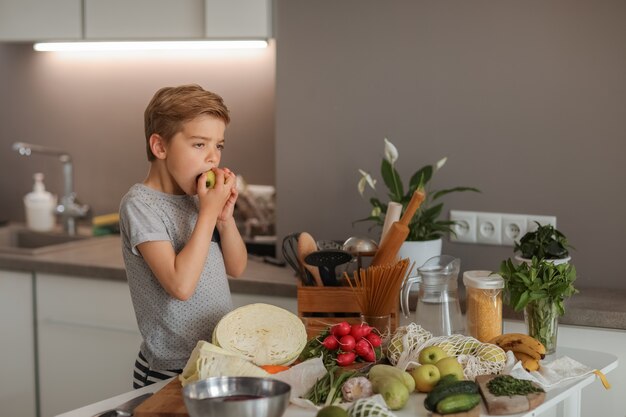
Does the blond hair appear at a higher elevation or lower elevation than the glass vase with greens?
higher

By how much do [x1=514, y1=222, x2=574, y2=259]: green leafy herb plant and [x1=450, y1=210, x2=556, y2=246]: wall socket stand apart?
0.29 meters

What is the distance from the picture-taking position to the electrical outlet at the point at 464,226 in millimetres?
2873

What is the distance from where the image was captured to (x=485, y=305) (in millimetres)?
2188

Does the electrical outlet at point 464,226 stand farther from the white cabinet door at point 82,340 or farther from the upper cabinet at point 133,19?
the white cabinet door at point 82,340

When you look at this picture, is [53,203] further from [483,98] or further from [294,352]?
[294,352]

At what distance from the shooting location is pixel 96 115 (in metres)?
3.84

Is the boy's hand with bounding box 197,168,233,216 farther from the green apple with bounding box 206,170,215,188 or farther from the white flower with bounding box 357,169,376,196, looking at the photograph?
the white flower with bounding box 357,169,376,196

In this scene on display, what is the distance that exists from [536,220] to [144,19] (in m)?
1.46

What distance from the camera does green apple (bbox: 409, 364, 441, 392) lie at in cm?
183

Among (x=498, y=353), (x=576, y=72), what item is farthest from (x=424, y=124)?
(x=498, y=353)

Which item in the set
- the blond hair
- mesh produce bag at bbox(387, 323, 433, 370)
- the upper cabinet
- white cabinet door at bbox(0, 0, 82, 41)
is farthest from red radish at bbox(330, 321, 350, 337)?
white cabinet door at bbox(0, 0, 82, 41)

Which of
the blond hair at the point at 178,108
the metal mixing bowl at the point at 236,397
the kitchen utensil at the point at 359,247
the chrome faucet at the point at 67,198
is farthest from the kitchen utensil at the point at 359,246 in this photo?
the chrome faucet at the point at 67,198

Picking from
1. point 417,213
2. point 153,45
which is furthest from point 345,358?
point 153,45

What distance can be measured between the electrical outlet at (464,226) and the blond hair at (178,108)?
1.01m
